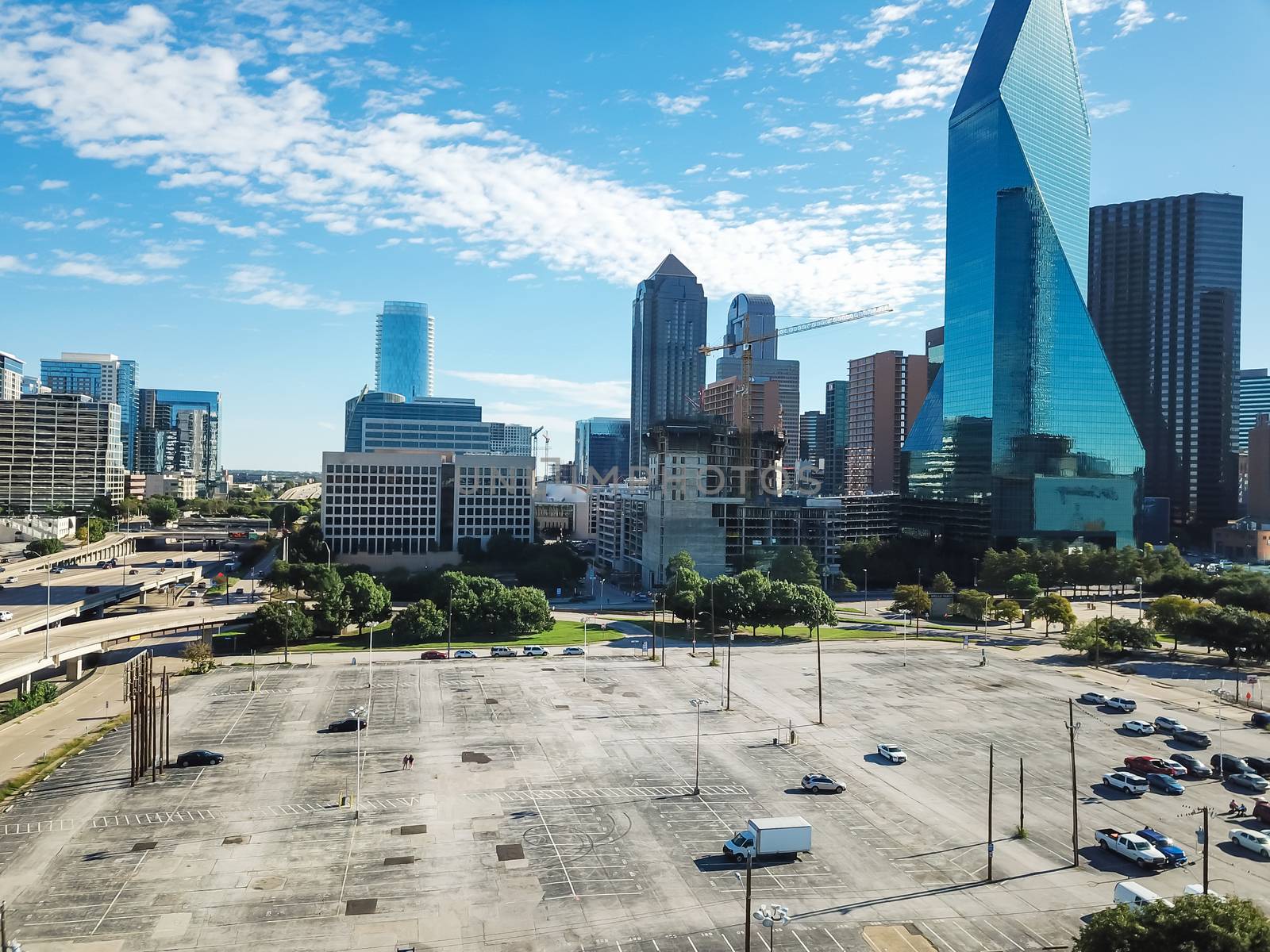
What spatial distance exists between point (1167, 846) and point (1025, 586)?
8968 cm

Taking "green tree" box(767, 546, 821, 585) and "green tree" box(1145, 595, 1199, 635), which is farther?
"green tree" box(767, 546, 821, 585)

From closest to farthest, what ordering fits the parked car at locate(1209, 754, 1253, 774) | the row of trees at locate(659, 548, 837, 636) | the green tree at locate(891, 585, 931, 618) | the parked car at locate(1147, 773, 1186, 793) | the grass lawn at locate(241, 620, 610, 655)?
1. the parked car at locate(1147, 773, 1186, 793)
2. the parked car at locate(1209, 754, 1253, 774)
3. the grass lawn at locate(241, 620, 610, 655)
4. the row of trees at locate(659, 548, 837, 636)
5. the green tree at locate(891, 585, 931, 618)

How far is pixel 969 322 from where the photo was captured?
16125cm

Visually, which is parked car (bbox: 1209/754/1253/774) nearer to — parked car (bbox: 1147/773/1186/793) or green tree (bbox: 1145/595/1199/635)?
parked car (bbox: 1147/773/1186/793)

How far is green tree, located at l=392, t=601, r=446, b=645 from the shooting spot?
8819 centimetres

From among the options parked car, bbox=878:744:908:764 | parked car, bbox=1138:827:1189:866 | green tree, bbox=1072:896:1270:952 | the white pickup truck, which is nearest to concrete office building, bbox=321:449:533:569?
parked car, bbox=878:744:908:764

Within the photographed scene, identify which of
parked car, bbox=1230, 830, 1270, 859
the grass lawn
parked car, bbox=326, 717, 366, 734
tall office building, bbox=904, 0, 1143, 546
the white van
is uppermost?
tall office building, bbox=904, 0, 1143, 546

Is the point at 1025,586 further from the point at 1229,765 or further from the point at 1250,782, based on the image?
the point at 1250,782

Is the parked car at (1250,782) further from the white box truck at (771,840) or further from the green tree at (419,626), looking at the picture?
the green tree at (419,626)

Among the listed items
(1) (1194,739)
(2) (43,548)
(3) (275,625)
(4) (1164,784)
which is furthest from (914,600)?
(2) (43,548)

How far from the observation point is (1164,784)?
46.5 m

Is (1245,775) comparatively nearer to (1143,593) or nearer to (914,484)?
(1143,593)

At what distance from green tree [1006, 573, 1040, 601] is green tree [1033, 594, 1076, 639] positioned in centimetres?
1738

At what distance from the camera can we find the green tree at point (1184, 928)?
21.9m
